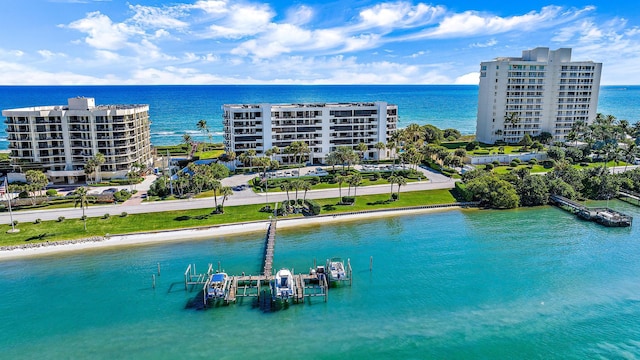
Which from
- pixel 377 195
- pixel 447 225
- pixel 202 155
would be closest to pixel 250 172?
pixel 202 155

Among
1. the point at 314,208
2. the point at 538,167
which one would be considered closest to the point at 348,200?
the point at 314,208

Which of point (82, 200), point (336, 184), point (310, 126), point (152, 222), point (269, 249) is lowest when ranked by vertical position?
point (269, 249)

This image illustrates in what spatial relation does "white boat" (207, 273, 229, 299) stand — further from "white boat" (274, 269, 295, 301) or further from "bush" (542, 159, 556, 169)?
"bush" (542, 159, 556, 169)

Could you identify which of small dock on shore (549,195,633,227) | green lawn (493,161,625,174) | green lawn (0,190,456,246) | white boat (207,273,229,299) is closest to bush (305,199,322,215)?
green lawn (0,190,456,246)

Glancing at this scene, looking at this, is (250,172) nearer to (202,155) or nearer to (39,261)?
(202,155)

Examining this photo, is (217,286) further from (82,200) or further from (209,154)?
(209,154)

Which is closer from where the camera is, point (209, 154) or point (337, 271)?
point (337, 271)
